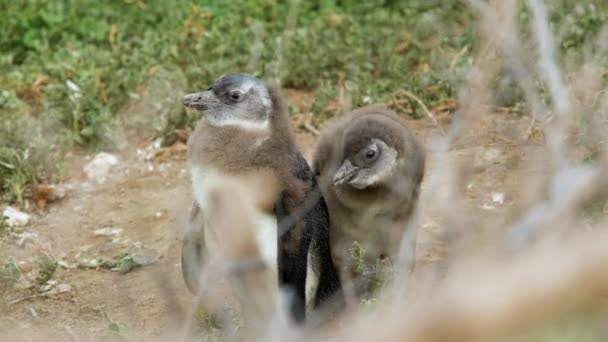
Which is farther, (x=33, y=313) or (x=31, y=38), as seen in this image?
(x=31, y=38)

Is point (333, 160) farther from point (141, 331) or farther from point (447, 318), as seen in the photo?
point (447, 318)

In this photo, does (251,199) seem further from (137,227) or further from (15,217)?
(15,217)

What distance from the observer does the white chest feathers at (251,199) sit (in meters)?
5.02

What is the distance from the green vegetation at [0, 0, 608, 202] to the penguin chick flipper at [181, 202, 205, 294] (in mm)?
1612

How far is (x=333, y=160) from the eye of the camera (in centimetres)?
550

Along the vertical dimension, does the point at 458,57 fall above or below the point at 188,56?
above

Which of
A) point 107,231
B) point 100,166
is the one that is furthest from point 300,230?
point 100,166

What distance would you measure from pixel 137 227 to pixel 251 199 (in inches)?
63.5

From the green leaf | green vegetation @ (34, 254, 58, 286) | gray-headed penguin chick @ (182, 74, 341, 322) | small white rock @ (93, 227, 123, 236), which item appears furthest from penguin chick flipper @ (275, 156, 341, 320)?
the green leaf

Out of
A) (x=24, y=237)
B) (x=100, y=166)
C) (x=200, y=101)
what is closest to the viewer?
(x=200, y=101)

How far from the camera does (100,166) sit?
7062 mm

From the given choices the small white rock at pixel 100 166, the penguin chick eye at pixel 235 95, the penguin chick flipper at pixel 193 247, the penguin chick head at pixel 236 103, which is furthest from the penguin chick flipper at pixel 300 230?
the small white rock at pixel 100 166

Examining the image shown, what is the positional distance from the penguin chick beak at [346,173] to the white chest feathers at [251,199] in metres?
0.36

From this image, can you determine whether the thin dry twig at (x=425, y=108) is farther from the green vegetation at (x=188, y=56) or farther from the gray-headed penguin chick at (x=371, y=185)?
the gray-headed penguin chick at (x=371, y=185)
